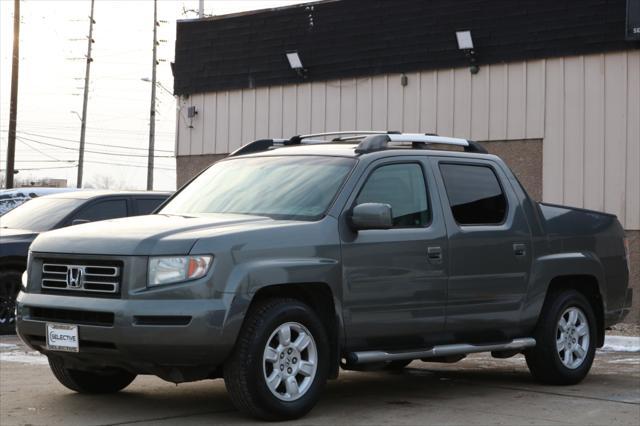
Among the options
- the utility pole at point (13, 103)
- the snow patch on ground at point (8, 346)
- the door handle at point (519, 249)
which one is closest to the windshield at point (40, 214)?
the snow patch on ground at point (8, 346)

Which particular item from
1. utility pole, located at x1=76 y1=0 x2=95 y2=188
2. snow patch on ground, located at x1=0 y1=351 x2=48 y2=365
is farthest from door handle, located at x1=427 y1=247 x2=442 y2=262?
utility pole, located at x1=76 y1=0 x2=95 y2=188

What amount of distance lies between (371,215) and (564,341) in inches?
107

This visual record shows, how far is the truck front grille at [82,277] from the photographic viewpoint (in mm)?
7023

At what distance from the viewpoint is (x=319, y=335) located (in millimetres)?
7383

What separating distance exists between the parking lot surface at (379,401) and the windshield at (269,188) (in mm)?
1380

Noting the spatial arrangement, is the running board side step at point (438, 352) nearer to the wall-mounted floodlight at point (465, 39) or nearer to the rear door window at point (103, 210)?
the rear door window at point (103, 210)

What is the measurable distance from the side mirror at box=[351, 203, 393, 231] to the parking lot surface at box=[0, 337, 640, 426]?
1274 mm

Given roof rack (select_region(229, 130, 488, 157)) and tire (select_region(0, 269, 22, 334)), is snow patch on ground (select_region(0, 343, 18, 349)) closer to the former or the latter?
tire (select_region(0, 269, 22, 334))

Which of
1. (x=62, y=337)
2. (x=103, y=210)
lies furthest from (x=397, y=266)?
(x=103, y=210)

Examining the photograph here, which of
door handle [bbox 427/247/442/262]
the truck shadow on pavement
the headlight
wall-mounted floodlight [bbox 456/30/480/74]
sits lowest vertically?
the truck shadow on pavement

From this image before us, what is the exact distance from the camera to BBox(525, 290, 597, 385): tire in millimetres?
9141

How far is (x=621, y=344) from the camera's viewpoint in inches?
507

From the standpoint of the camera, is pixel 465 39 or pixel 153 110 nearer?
pixel 465 39

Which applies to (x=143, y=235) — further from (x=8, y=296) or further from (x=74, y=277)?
(x=8, y=296)
